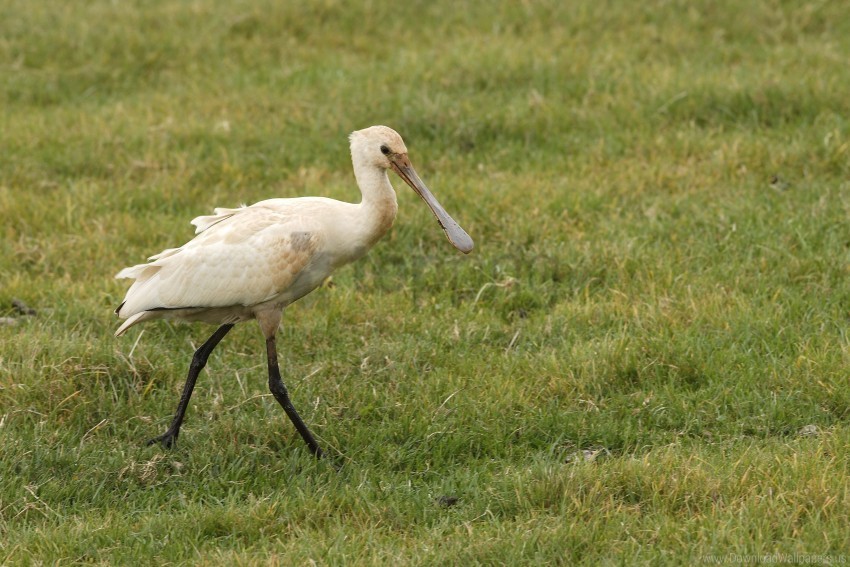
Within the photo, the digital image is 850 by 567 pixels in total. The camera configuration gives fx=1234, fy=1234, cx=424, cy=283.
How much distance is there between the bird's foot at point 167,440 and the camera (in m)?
5.91

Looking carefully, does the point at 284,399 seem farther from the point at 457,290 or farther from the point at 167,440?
the point at 457,290

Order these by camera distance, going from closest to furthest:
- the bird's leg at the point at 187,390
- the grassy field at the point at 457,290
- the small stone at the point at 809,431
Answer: the grassy field at the point at 457,290 < the small stone at the point at 809,431 < the bird's leg at the point at 187,390

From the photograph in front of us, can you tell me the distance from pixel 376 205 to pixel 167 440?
151 centimetres

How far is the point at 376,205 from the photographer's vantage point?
19.2 feet

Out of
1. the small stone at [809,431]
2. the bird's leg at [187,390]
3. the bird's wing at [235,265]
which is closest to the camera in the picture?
the small stone at [809,431]

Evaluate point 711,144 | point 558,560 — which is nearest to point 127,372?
point 558,560

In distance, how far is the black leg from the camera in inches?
230

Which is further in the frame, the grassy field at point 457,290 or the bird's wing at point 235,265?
the bird's wing at point 235,265

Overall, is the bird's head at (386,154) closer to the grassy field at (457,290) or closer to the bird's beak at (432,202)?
the bird's beak at (432,202)

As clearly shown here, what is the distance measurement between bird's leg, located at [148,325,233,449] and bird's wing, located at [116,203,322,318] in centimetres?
26

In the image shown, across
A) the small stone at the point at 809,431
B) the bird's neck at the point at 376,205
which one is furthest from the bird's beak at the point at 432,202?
the small stone at the point at 809,431

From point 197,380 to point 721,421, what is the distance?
2.73 meters

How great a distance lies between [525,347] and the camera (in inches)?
265

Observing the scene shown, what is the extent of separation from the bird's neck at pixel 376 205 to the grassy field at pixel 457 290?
937 millimetres
